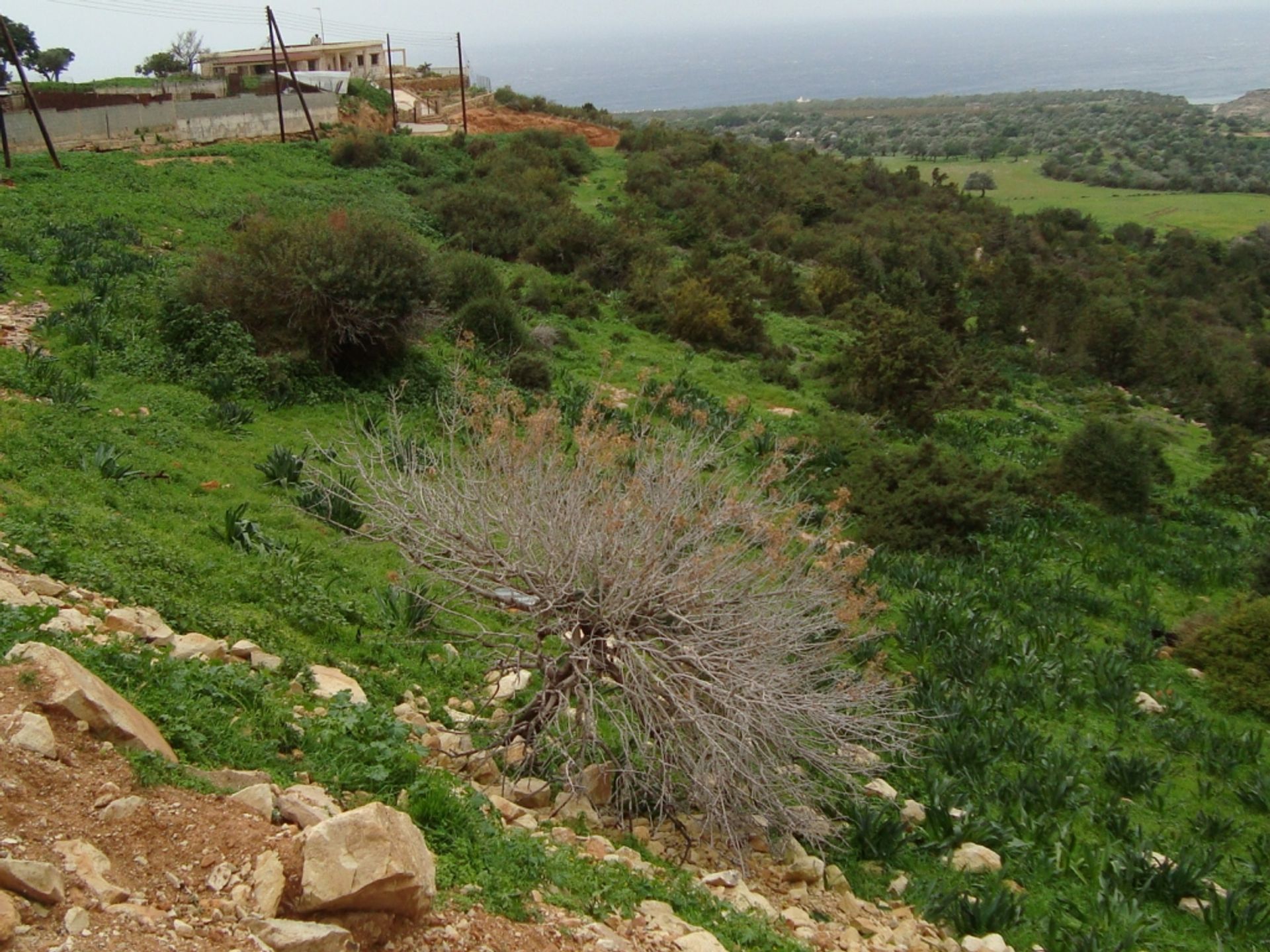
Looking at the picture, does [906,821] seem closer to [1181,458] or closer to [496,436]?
[496,436]

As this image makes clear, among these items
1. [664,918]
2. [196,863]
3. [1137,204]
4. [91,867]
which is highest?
[1137,204]

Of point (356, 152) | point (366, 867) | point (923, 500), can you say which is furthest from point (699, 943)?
point (356, 152)

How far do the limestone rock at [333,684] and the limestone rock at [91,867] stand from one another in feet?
7.27

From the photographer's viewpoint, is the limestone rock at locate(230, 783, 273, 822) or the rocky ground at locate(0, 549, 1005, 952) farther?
the limestone rock at locate(230, 783, 273, 822)

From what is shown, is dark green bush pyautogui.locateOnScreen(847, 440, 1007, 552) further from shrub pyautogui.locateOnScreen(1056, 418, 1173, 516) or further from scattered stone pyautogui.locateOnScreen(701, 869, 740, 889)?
scattered stone pyautogui.locateOnScreen(701, 869, 740, 889)

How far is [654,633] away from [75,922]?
3.50 metres

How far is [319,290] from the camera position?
13.7 meters

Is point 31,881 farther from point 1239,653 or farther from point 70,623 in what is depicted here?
point 1239,653

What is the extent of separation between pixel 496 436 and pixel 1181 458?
1665cm

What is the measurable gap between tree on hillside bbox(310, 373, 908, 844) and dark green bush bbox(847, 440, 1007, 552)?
628 centimetres

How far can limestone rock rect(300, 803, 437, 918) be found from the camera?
353 centimetres

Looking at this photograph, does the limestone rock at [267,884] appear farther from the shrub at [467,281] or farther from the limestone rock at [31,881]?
the shrub at [467,281]

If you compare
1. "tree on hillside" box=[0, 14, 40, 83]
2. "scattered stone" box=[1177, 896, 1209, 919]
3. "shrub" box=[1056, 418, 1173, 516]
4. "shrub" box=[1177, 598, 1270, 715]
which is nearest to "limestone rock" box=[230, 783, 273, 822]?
"scattered stone" box=[1177, 896, 1209, 919]

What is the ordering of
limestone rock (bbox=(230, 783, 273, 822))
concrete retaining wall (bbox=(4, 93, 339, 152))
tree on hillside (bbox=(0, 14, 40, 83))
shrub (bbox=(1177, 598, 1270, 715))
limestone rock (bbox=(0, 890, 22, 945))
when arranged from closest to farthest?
1. limestone rock (bbox=(0, 890, 22, 945))
2. limestone rock (bbox=(230, 783, 273, 822))
3. shrub (bbox=(1177, 598, 1270, 715))
4. concrete retaining wall (bbox=(4, 93, 339, 152))
5. tree on hillside (bbox=(0, 14, 40, 83))
